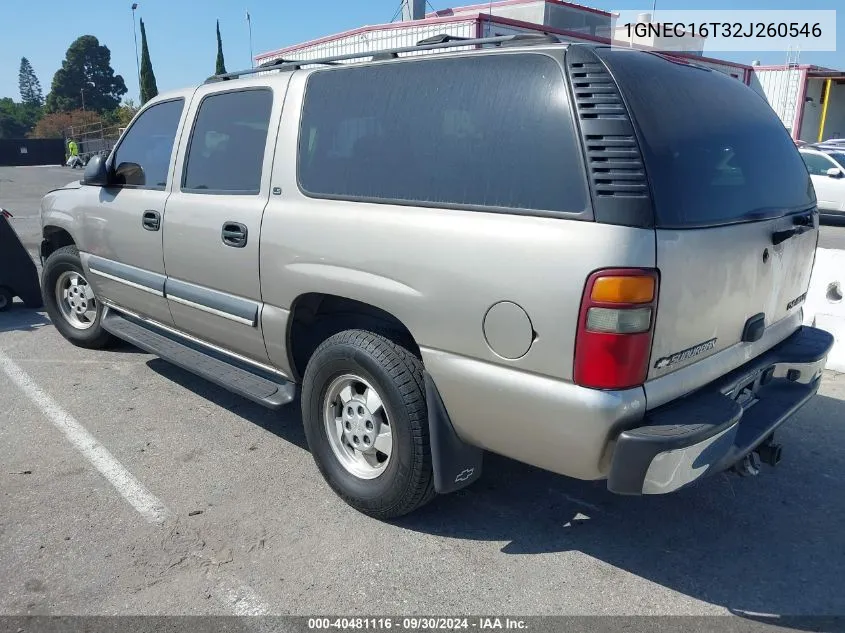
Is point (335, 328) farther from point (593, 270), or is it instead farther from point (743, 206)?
point (743, 206)

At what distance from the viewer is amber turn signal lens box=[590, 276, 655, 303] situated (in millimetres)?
2275

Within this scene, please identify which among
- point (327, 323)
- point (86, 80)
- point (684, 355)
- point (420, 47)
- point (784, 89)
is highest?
point (86, 80)

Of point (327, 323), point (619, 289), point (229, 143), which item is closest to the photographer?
point (619, 289)

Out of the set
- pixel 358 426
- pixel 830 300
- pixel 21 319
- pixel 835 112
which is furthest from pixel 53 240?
pixel 835 112

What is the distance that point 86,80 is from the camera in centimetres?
10075

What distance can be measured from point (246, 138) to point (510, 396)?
2196 millimetres

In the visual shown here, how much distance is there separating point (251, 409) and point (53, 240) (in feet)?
8.47

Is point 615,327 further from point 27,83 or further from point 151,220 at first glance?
point 27,83

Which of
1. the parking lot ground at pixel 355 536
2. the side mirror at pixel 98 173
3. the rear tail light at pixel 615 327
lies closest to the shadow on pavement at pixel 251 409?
the parking lot ground at pixel 355 536

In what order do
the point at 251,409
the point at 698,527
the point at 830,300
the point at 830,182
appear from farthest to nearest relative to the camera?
the point at 830,182 < the point at 830,300 < the point at 251,409 < the point at 698,527

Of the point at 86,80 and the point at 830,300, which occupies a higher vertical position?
the point at 86,80

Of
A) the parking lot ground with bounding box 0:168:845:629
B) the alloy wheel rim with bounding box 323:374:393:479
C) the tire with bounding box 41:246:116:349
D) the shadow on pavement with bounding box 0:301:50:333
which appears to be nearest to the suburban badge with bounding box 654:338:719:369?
the parking lot ground with bounding box 0:168:845:629

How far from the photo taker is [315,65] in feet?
12.7

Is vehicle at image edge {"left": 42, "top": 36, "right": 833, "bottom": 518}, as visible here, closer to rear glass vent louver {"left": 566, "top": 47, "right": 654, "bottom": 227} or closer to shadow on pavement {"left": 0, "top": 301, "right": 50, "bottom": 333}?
rear glass vent louver {"left": 566, "top": 47, "right": 654, "bottom": 227}
